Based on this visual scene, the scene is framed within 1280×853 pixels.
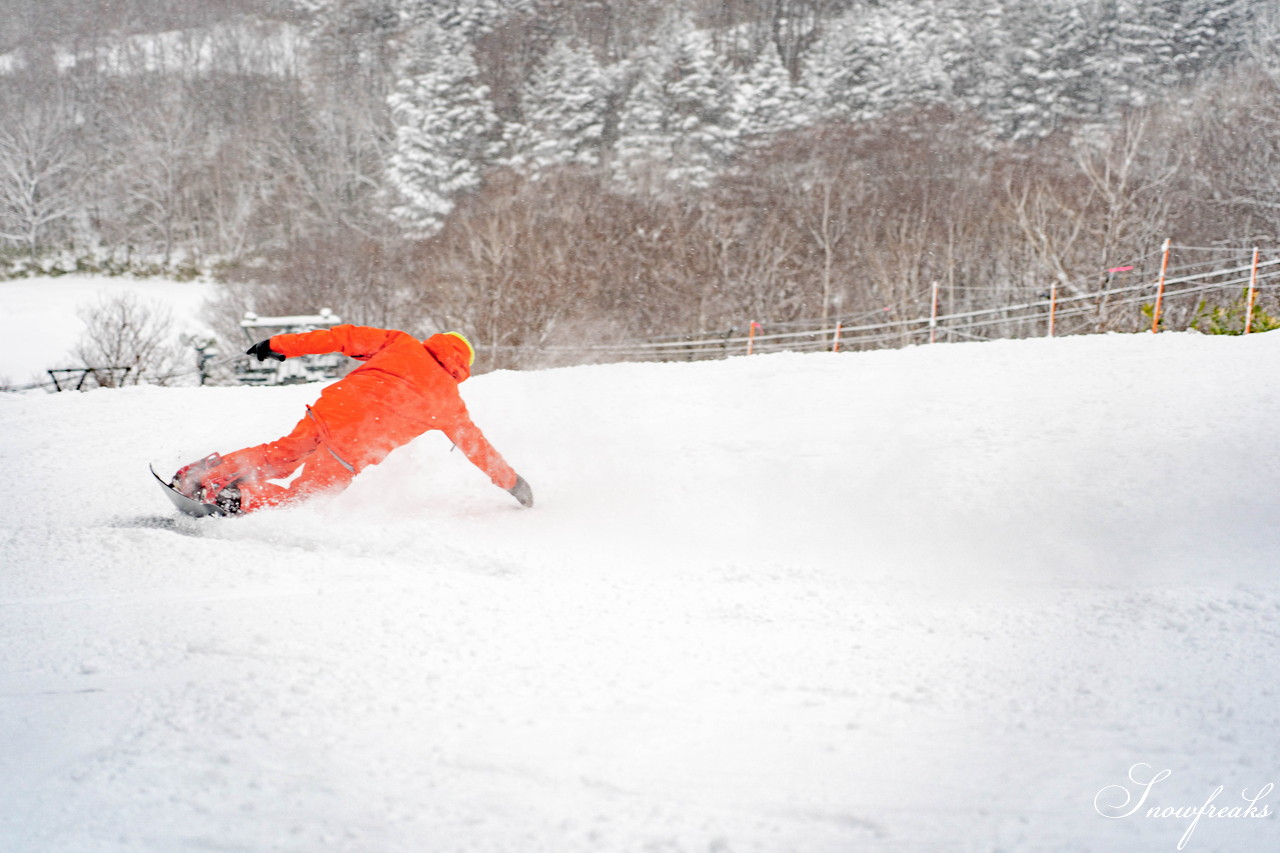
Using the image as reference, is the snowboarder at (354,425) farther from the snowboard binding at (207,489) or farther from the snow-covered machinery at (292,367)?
the snow-covered machinery at (292,367)

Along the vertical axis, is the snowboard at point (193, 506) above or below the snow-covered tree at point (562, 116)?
below

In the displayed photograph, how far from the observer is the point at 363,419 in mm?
4750

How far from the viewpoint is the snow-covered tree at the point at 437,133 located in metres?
33.9

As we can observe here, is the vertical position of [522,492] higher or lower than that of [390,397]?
lower

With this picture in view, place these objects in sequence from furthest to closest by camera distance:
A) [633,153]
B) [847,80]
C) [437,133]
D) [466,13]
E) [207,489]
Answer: [466,13] < [847,80] < [437,133] < [633,153] < [207,489]

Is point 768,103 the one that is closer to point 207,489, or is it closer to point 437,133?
point 437,133

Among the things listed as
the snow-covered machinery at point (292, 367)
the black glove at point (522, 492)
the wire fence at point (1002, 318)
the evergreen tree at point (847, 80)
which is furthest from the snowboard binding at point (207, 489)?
the evergreen tree at point (847, 80)

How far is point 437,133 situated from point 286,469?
32615mm

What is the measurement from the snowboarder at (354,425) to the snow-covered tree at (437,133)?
Result: 97.6 feet

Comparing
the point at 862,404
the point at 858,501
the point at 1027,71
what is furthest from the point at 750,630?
the point at 1027,71

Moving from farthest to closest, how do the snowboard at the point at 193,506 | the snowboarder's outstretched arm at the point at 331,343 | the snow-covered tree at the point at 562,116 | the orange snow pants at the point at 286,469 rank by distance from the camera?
1. the snow-covered tree at the point at 562,116
2. the snowboarder's outstretched arm at the point at 331,343
3. the orange snow pants at the point at 286,469
4. the snowboard at the point at 193,506

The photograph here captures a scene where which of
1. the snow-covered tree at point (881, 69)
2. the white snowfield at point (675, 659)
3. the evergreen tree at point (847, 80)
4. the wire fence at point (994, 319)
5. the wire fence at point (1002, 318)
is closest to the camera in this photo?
the white snowfield at point (675, 659)

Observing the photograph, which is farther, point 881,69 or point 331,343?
point 881,69

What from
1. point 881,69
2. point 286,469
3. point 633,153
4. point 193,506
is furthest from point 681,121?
point 193,506
